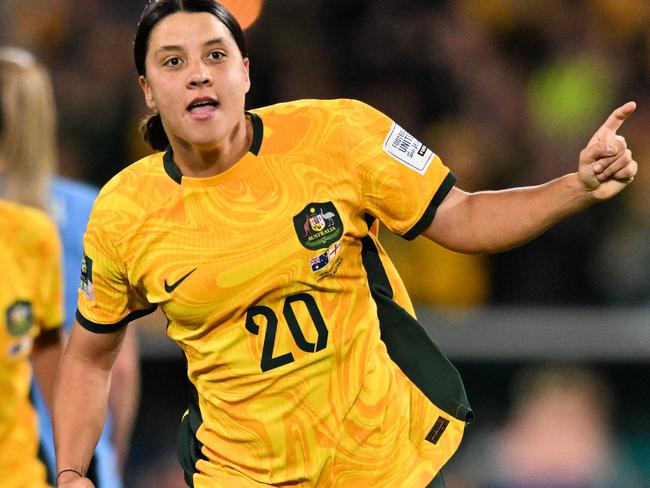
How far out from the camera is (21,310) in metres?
3.88

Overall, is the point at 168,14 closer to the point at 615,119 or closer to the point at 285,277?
the point at 285,277

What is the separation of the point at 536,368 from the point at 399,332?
4.21m

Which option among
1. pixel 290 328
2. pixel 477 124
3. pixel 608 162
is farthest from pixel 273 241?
pixel 477 124

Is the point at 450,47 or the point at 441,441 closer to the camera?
the point at 441,441

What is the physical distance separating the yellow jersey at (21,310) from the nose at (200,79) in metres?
1.14

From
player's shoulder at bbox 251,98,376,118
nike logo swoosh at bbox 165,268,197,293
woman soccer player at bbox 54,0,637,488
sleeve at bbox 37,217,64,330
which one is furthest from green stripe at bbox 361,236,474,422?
sleeve at bbox 37,217,64,330

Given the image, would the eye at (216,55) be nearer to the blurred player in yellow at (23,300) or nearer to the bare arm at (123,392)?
the blurred player in yellow at (23,300)

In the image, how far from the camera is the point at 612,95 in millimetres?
8484

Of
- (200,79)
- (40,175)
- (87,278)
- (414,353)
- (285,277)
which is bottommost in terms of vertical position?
(40,175)

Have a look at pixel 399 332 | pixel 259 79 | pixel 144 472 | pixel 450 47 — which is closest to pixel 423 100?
pixel 450 47

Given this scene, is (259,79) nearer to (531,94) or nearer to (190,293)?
(531,94)

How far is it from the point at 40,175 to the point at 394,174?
1.42 metres

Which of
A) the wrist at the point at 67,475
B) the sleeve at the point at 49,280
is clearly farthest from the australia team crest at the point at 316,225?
the sleeve at the point at 49,280

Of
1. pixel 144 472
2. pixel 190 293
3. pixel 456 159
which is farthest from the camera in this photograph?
pixel 456 159
